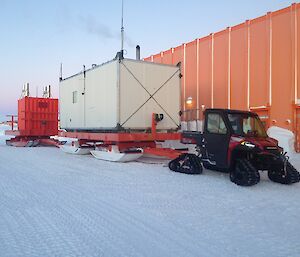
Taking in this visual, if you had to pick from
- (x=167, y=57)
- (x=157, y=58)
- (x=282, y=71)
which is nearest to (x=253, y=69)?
(x=282, y=71)

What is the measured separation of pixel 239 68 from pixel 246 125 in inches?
315

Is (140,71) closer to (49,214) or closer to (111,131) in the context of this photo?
(111,131)

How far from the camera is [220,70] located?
→ 1513 centimetres

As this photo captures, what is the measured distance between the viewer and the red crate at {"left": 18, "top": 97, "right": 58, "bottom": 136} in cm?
1697

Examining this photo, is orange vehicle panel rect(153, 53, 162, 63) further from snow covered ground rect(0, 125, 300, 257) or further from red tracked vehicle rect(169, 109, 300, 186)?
snow covered ground rect(0, 125, 300, 257)

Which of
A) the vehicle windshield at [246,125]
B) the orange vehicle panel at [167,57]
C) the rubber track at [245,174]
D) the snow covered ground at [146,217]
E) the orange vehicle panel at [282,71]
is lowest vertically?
the snow covered ground at [146,217]

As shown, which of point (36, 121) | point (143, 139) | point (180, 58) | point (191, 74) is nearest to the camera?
point (143, 139)

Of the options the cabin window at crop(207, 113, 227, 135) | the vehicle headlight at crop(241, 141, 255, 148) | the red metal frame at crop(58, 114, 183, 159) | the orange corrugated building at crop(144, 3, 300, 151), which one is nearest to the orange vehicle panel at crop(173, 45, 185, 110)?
the orange corrugated building at crop(144, 3, 300, 151)

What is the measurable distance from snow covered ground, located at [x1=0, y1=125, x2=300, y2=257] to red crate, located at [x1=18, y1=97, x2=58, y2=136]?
1072cm

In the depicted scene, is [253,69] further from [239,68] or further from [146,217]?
[146,217]

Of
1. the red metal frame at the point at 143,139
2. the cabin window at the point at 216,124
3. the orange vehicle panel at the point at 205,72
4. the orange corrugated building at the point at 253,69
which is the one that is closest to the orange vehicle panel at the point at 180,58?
the orange corrugated building at the point at 253,69

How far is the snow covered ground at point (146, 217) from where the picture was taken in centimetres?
315

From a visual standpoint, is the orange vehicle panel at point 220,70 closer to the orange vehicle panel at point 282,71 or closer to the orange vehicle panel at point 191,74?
the orange vehicle panel at point 191,74

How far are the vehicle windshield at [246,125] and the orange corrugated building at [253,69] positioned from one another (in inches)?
232
